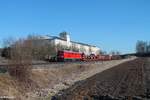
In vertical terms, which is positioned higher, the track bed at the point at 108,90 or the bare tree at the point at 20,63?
the bare tree at the point at 20,63

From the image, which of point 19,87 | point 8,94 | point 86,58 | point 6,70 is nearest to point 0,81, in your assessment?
point 19,87

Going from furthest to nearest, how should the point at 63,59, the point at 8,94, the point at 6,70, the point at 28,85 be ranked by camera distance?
the point at 63,59 < the point at 6,70 < the point at 28,85 < the point at 8,94

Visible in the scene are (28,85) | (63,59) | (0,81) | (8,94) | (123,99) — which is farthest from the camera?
(63,59)

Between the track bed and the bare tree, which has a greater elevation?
the bare tree

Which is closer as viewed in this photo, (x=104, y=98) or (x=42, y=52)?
(x=104, y=98)

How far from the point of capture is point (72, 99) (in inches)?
869

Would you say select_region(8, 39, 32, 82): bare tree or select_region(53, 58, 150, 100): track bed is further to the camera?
select_region(8, 39, 32, 82): bare tree

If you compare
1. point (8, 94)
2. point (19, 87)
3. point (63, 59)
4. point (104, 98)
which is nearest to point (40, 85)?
point (19, 87)

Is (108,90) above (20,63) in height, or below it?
below

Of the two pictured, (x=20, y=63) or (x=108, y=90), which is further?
(x=20, y=63)

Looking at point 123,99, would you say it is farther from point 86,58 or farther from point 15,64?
point 86,58

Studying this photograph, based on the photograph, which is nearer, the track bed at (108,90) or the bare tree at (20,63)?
the track bed at (108,90)

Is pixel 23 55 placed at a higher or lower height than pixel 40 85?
higher

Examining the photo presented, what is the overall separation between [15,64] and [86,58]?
8073 centimetres
